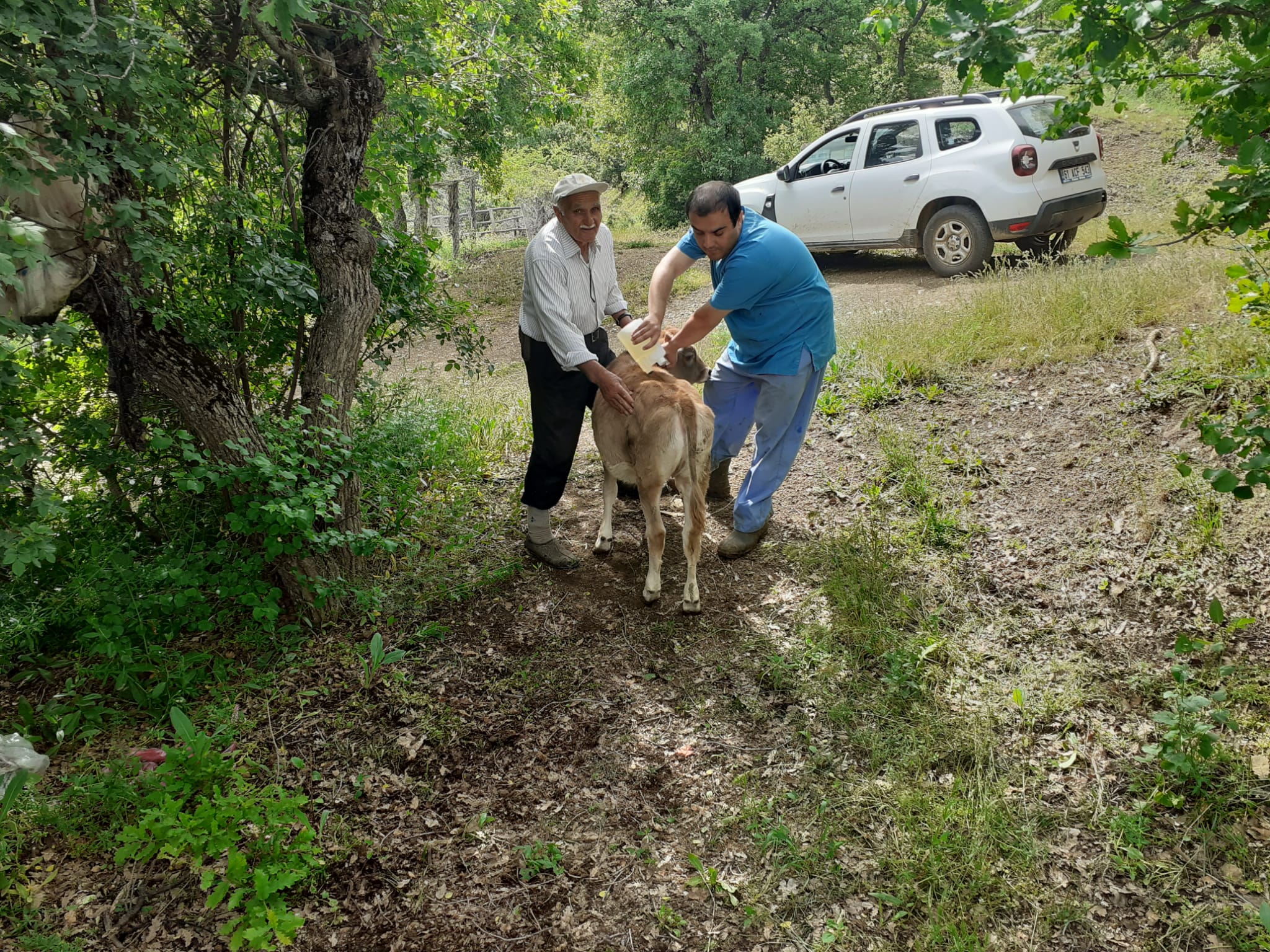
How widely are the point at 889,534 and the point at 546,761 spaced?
259 cm

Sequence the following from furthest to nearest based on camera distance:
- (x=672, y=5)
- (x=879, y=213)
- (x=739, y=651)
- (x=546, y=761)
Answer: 1. (x=672, y=5)
2. (x=879, y=213)
3. (x=739, y=651)
4. (x=546, y=761)

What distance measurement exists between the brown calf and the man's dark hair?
97cm

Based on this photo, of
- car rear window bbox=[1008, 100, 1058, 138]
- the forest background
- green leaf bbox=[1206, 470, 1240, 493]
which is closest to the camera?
green leaf bbox=[1206, 470, 1240, 493]

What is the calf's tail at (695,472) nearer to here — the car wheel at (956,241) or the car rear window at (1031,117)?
the car wheel at (956,241)

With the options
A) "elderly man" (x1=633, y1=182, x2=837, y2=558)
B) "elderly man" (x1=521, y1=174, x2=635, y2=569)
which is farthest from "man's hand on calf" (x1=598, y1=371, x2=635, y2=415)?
"elderly man" (x1=633, y1=182, x2=837, y2=558)

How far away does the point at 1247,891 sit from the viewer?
260cm

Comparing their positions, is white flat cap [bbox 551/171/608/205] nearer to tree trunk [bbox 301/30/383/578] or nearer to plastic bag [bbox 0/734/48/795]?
tree trunk [bbox 301/30/383/578]

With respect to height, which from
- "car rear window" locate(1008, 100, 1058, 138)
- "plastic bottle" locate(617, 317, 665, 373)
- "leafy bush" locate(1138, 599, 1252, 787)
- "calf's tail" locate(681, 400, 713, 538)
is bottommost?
"leafy bush" locate(1138, 599, 1252, 787)

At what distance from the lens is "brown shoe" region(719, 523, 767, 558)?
4.85 meters

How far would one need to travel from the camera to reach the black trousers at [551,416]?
4.45 metres

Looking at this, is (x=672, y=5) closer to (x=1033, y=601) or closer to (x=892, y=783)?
(x=1033, y=601)

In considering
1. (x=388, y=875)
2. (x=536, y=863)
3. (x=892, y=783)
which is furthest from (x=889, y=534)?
(x=388, y=875)

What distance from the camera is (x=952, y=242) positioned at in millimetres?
9328

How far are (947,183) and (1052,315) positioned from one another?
11.2 ft
